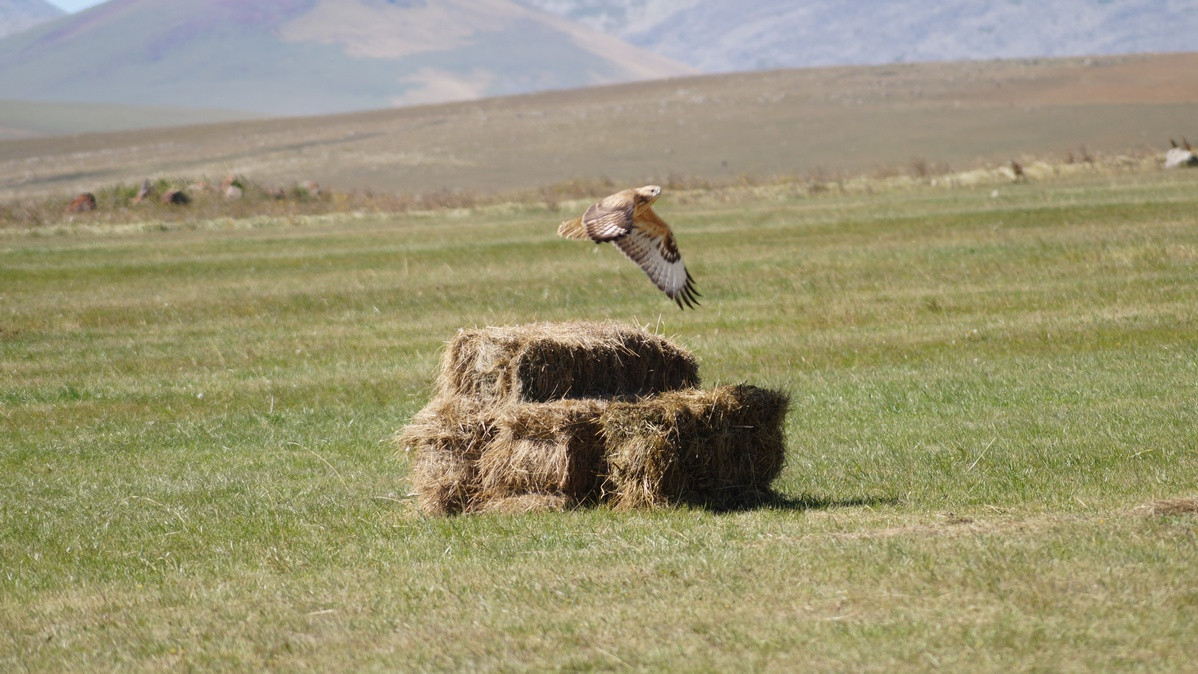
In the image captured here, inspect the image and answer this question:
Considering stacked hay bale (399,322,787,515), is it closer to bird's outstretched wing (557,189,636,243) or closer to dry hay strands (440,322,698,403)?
dry hay strands (440,322,698,403)

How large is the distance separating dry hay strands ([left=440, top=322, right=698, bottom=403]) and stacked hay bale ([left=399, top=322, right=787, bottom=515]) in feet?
0.04

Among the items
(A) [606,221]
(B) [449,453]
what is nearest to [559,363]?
(B) [449,453]

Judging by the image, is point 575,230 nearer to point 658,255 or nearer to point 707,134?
point 658,255

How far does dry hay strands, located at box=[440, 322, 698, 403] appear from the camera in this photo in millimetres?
10812

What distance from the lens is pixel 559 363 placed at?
10883 mm

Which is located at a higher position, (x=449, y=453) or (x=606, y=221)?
(x=606, y=221)

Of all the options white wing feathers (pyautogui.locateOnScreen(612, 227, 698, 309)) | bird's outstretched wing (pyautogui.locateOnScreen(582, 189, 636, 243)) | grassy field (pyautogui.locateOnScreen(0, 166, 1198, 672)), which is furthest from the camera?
white wing feathers (pyautogui.locateOnScreen(612, 227, 698, 309))

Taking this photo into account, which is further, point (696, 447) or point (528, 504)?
point (528, 504)

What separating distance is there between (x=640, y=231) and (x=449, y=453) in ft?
7.90

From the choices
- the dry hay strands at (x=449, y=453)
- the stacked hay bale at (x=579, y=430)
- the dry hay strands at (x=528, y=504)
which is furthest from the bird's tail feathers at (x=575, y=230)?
the dry hay strands at (x=528, y=504)

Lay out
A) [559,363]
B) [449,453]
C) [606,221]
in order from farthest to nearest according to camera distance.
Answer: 1. [559,363]
2. [449,453]
3. [606,221]

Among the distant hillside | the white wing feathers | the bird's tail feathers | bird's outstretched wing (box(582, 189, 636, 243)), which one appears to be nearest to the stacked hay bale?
the white wing feathers

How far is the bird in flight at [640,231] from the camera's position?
10094 millimetres

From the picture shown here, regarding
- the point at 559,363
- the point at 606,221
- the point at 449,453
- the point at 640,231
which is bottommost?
the point at 449,453
